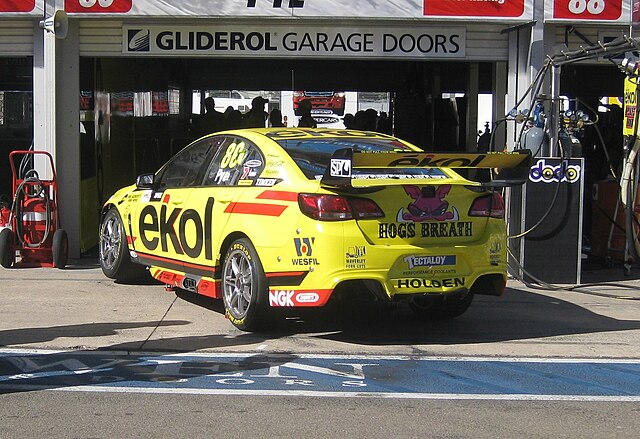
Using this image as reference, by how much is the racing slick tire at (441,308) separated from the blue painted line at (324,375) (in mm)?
1313

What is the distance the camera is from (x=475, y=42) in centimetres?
1212

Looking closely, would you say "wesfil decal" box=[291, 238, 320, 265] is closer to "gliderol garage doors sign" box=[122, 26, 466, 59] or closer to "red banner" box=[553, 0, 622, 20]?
"gliderol garage doors sign" box=[122, 26, 466, 59]

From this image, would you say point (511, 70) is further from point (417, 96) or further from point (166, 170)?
point (417, 96)

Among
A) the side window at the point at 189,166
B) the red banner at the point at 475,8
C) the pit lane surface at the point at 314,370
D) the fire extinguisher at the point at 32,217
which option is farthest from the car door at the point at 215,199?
the red banner at the point at 475,8

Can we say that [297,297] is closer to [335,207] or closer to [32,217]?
[335,207]

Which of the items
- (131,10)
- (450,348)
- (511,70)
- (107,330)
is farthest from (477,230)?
(131,10)

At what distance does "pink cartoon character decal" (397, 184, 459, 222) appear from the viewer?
24.3ft

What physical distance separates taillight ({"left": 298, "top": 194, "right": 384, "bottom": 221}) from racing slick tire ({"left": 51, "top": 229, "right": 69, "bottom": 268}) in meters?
4.79

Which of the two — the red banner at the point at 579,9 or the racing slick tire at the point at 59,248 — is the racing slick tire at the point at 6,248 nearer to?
the racing slick tire at the point at 59,248

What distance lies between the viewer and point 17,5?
1160cm

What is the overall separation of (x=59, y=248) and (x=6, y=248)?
57cm

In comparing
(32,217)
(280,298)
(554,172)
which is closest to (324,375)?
(280,298)

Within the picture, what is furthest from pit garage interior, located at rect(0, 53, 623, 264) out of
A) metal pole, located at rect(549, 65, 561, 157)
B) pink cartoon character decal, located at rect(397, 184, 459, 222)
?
pink cartoon character decal, located at rect(397, 184, 459, 222)

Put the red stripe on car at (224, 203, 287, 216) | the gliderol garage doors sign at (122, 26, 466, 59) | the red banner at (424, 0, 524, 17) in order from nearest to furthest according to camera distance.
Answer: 1. the red stripe on car at (224, 203, 287, 216)
2. the red banner at (424, 0, 524, 17)
3. the gliderol garage doors sign at (122, 26, 466, 59)
